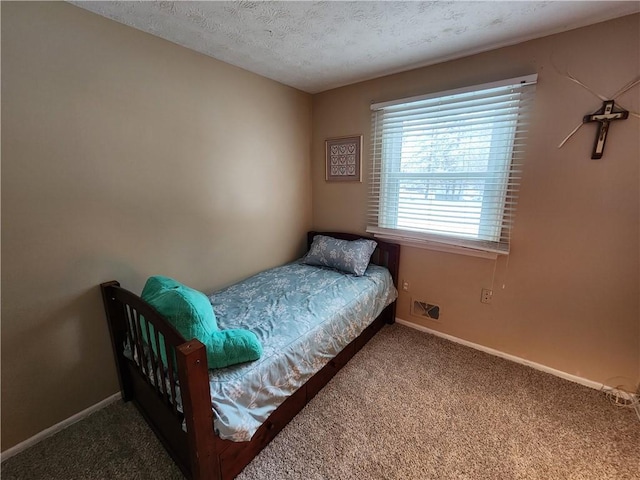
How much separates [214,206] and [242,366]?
128cm

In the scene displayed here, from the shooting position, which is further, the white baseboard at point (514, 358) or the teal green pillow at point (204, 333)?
the white baseboard at point (514, 358)

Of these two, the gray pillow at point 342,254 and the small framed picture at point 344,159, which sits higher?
the small framed picture at point 344,159

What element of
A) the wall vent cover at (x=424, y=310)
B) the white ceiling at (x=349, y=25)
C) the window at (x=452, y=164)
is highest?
the white ceiling at (x=349, y=25)

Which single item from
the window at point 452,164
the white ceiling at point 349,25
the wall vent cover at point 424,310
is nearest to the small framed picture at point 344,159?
the window at point 452,164

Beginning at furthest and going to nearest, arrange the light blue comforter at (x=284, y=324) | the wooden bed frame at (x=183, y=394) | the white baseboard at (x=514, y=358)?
the white baseboard at (x=514, y=358), the light blue comforter at (x=284, y=324), the wooden bed frame at (x=183, y=394)

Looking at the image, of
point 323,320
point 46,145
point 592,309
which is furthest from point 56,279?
point 592,309

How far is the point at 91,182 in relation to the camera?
153 centimetres

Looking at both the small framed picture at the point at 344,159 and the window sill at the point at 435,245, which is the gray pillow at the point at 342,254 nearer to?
the window sill at the point at 435,245

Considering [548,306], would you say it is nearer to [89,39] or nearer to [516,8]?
[516,8]

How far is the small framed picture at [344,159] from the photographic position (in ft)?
8.62

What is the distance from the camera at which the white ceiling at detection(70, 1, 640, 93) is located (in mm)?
1426

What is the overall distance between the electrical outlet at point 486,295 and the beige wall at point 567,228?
1.6 inches

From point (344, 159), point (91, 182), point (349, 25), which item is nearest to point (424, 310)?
point (344, 159)

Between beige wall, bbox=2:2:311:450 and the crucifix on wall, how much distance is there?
7.56 ft
